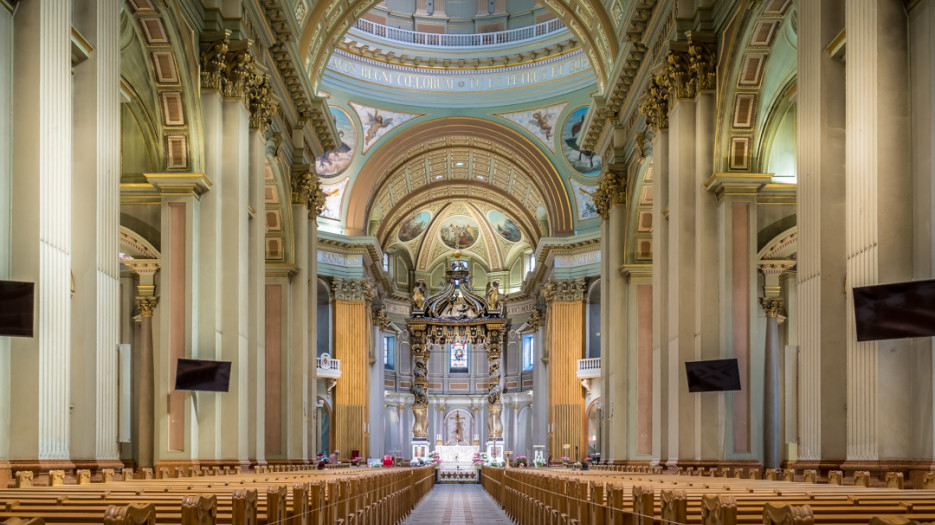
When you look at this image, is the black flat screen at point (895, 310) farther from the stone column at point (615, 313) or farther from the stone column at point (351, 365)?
the stone column at point (351, 365)

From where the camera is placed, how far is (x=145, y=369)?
760 inches

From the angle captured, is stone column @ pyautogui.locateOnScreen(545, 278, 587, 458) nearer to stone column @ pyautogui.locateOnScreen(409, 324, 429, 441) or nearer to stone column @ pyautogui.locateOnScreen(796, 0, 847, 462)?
stone column @ pyautogui.locateOnScreen(409, 324, 429, 441)

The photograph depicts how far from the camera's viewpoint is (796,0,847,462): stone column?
10.0 metres

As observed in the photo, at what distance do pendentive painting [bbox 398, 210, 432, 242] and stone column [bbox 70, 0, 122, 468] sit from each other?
37.3 metres

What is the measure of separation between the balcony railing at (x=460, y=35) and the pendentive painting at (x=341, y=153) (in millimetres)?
3200

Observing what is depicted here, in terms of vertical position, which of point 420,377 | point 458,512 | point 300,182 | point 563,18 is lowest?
point 458,512

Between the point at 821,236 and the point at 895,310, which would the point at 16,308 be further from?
the point at 821,236

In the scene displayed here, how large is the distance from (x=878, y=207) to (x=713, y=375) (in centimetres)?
601

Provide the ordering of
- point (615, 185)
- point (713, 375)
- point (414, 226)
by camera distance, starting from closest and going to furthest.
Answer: point (713, 375), point (615, 185), point (414, 226)

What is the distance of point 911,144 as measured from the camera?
352 inches

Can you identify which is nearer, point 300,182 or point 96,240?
point 96,240

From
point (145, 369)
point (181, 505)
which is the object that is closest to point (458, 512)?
point (145, 369)

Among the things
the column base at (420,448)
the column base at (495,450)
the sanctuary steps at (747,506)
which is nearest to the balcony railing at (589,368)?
the column base at (495,450)

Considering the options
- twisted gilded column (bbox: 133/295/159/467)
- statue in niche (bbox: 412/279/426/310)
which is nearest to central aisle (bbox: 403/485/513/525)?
twisted gilded column (bbox: 133/295/159/467)
